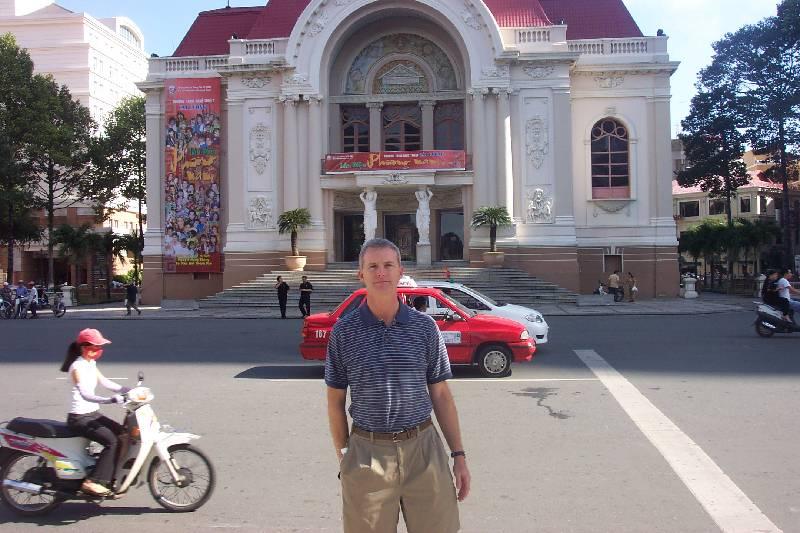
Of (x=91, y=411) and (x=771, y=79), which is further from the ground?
(x=771, y=79)

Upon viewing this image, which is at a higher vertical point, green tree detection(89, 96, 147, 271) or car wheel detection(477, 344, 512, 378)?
green tree detection(89, 96, 147, 271)

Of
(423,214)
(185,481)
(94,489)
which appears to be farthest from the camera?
(423,214)

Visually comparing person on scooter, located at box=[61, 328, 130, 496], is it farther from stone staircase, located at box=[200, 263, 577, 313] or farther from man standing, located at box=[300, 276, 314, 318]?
stone staircase, located at box=[200, 263, 577, 313]

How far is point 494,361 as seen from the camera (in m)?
12.6

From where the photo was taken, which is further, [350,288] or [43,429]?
[350,288]

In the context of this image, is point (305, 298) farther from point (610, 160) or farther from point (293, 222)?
point (610, 160)

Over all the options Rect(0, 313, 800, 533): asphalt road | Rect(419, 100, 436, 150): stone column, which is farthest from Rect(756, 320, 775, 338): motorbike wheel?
Rect(419, 100, 436, 150): stone column

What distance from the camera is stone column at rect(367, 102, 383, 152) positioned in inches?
1517

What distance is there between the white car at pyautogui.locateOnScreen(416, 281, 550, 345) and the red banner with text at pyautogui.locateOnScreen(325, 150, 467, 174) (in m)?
20.9

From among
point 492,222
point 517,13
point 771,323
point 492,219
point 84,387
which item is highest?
point 517,13

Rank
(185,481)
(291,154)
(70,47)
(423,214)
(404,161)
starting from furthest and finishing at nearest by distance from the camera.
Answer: (70,47)
(291,154)
(423,214)
(404,161)
(185,481)

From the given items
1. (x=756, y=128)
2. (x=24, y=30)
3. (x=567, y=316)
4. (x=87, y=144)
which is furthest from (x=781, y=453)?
(x=24, y=30)

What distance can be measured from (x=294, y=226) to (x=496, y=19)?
13.3 meters

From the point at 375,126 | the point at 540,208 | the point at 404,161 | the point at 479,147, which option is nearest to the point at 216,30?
the point at 375,126
